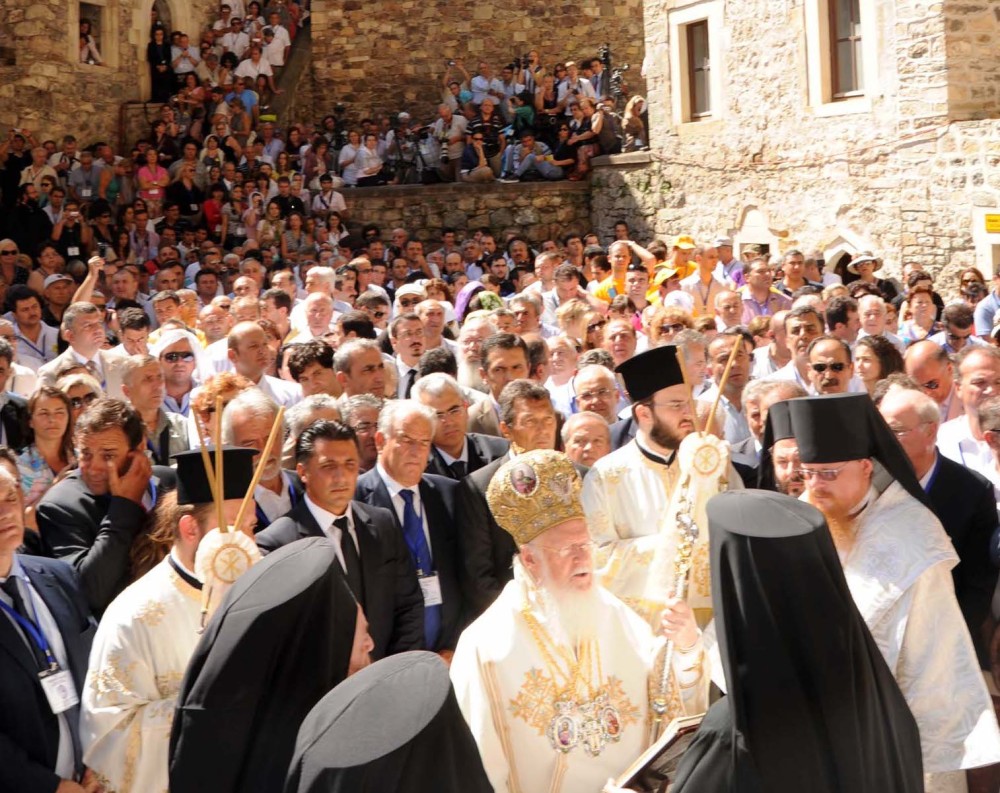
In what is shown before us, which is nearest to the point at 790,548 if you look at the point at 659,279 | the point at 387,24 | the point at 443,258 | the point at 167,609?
the point at 167,609

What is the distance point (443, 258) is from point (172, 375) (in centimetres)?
998

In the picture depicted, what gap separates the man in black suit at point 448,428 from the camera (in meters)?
6.66

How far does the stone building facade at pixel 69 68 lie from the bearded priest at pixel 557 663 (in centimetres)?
1736

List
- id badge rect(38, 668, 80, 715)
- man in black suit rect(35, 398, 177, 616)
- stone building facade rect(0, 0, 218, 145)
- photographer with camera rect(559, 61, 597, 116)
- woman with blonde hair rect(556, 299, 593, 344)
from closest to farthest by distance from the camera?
1. id badge rect(38, 668, 80, 715)
2. man in black suit rect(35, 398, 177, 616)
3. woman with blonde hair rect(556, 299, 593, 344)
4. stone building facade rect(0, 0, 218, 145)
5. photographer with camera rect(559, 61, 597, 116)

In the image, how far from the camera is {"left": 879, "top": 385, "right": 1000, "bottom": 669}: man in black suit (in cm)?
512

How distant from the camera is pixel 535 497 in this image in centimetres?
409

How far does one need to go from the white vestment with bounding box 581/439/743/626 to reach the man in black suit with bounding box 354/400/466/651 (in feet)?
2.18

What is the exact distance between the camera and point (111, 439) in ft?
18.2

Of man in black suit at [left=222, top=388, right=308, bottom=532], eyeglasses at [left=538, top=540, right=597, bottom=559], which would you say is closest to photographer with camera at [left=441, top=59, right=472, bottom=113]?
man in black suit at [left=222, top=388, right=308, bottom=532]

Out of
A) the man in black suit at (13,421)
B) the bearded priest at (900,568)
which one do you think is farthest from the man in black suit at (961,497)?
the man in black suit at (13,421)

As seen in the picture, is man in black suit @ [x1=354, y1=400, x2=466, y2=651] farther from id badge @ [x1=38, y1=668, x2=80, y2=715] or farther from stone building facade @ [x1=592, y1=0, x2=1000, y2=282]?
stone building facade @ [x1=592, y1=0, x2=1000, y2=282]

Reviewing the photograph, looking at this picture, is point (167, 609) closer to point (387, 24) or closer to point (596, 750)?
point (596, 750)

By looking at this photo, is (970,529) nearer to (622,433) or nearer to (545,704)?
(622,433)

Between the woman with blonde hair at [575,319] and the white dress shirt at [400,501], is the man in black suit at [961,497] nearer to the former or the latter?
the white dress shirt at [400,501]
